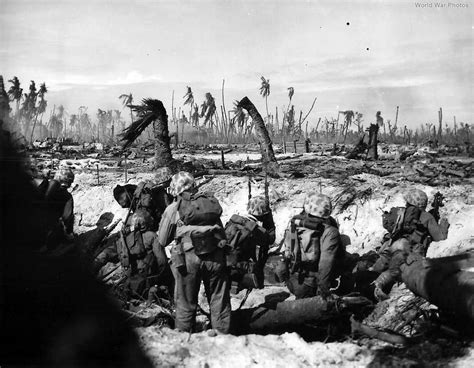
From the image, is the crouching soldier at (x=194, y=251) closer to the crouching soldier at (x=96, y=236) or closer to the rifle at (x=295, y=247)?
the rifle at (x=295, y=247)

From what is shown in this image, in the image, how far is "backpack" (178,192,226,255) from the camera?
4.23 metres

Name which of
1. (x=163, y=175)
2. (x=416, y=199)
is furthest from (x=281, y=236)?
(x=163, y=175)

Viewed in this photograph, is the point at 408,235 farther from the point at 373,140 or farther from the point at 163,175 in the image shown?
the point at 373,140

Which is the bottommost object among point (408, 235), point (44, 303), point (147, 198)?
point (44, 303)

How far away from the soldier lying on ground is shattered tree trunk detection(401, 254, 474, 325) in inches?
102

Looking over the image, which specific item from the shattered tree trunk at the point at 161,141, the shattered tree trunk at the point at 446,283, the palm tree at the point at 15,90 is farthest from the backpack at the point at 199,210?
the palm tree at the point at 15,90

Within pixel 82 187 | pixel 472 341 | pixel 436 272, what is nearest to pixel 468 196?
pixel 436 272

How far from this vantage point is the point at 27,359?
396 cm

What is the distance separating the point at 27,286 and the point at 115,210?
4299mm

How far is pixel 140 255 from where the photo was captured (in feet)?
18.2

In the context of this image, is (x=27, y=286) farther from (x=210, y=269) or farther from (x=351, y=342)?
(x=351, y=342)

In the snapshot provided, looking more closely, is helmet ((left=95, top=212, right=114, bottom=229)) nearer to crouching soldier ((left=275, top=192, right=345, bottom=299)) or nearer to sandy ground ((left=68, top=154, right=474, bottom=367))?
sandy ground ((left=68, top=154, right=474, bottom=367))

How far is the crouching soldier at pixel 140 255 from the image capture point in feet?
18.2

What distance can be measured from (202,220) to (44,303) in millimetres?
2831
